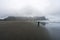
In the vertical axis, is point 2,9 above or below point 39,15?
above

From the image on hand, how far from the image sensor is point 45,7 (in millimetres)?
2826

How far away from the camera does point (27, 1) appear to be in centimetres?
280

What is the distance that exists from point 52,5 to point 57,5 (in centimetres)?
16

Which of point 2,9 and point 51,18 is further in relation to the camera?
point 2,9

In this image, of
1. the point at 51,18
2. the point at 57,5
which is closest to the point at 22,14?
the point at 51,18

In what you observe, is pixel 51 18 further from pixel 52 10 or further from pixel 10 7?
pixel 10 7

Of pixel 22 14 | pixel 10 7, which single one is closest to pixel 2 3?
pixel 10 7

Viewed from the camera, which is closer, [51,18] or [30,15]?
[51,18]

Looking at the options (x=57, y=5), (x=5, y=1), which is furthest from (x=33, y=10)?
(x=5, y=1)

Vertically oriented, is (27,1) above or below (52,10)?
above

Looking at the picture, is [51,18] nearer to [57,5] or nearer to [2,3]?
[57,5]

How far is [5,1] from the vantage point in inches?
110

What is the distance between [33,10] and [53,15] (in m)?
0.69

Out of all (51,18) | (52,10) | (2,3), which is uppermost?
(2,3)
